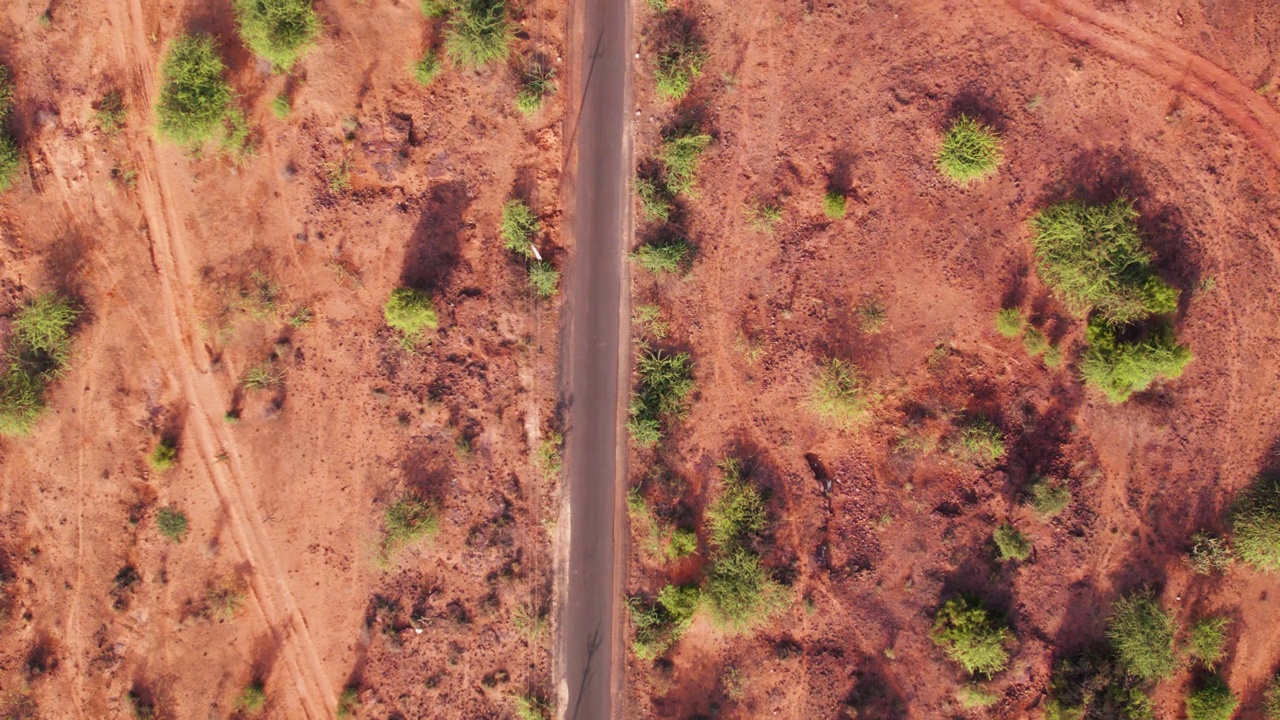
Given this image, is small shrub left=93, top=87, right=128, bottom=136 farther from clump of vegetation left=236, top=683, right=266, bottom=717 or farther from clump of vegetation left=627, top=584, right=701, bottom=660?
clump of vegetation left=627, top=584, right=701, bottom=660

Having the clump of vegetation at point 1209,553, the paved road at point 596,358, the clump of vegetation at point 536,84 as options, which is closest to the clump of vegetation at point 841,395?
the paved road at point 596,358

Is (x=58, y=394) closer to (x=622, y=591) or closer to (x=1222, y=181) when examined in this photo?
(x=622, y=591)

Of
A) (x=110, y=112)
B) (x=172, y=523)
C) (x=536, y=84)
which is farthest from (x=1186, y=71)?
(x=172, y=523)

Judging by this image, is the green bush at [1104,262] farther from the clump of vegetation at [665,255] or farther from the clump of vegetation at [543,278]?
the clump of vegetation at [543,278]

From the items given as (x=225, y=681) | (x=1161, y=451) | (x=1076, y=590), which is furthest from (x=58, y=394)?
(x=1161, y=451)

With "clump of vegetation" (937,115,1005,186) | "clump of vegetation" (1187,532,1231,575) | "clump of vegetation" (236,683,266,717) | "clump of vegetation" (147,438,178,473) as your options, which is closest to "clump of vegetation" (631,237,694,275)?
"clump of vegetation" (937,115,1005,186)
